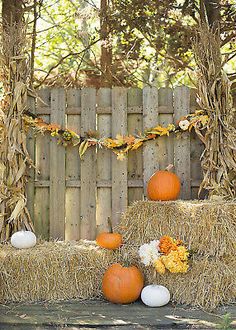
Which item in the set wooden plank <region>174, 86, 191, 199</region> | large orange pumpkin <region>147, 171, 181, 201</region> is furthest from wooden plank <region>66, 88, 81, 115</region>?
large orange pumpkin <region>147, 171, 181, 201</region>

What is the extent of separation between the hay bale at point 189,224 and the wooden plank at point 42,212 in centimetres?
103

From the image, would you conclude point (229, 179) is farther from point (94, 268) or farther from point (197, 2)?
point (197, 2)

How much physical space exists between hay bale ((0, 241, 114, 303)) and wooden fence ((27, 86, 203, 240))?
88 cm

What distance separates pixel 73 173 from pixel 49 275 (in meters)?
1.36

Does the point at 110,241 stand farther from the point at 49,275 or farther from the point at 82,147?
the point at 82,147

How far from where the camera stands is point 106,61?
7727 mm

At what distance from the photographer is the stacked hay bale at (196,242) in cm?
423

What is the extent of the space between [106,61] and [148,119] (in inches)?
102

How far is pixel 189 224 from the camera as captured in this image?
443cm

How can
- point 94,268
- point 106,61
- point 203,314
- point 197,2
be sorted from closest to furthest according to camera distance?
1. point 203,314
2. point 94,268
3. point 197,2
4. point 106,61

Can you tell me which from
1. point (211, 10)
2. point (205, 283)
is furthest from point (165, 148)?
point (211, 10)

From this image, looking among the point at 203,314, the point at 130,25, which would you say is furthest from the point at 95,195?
the point at 130,25

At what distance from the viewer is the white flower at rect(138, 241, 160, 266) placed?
4.37 m

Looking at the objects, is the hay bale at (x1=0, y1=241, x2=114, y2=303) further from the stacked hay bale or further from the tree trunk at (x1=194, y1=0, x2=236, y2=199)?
the tree trunk at (x1=194, y1=0, x2=236, y2=199)
